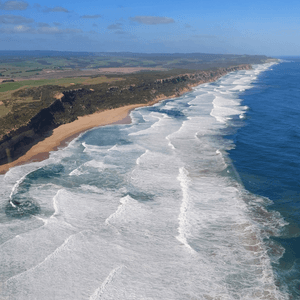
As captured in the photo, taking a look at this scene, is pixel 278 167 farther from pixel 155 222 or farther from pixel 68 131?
pixel 68 131

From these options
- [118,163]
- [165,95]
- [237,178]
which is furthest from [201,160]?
Answer: [165,95]

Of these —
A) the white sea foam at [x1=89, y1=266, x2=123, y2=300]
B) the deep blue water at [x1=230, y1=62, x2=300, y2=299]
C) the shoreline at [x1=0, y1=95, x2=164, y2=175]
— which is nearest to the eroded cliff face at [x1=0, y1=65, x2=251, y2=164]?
the shoreline at [x1=0, y1=95, x2=164, y2=175]

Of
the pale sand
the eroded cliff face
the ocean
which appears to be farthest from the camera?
the eroded cliff face

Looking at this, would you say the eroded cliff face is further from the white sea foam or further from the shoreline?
the white sea foam

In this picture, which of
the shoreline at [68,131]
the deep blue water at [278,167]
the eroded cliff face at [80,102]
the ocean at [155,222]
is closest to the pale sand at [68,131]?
the shoreline at [68,131]

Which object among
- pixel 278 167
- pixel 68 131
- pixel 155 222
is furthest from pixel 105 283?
pixel 68 131
